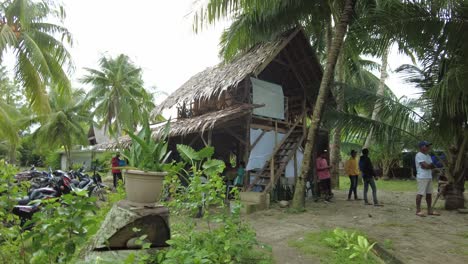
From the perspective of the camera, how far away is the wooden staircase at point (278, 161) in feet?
29.4

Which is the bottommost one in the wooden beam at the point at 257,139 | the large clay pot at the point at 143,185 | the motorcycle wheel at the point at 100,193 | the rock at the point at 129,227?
the motorcycle wheel at the point at 100,193

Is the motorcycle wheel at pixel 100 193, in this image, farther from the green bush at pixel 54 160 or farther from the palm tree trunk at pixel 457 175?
the green bush at pixel 54 160

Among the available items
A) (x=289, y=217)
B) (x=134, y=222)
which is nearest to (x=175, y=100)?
(x=289, y=217)

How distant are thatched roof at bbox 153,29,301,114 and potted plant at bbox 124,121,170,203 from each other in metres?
4.94

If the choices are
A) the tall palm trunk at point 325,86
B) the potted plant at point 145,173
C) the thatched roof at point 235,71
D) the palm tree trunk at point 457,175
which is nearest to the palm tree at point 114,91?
the thatched roof at point 235,71

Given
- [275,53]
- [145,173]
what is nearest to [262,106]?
[275,53]

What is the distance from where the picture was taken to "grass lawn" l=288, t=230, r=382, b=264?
3914 mm

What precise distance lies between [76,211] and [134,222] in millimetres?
966

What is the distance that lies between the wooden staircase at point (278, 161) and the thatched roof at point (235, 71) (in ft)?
7.67

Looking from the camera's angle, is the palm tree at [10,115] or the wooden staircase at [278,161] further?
the palm tree at [10,115]

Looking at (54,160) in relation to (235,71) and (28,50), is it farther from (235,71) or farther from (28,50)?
(235,71)

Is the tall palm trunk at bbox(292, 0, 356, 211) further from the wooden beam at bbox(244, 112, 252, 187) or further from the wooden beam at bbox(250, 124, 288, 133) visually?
the wooden beam at bbox(250, 124, 288, 133)

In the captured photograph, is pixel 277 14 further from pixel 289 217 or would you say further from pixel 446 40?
pixel 289 217

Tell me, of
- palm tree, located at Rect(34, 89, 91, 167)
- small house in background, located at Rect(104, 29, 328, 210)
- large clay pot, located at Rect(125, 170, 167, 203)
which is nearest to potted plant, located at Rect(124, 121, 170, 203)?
large clay pot, located at Rect(125, 170, 167, 203)
